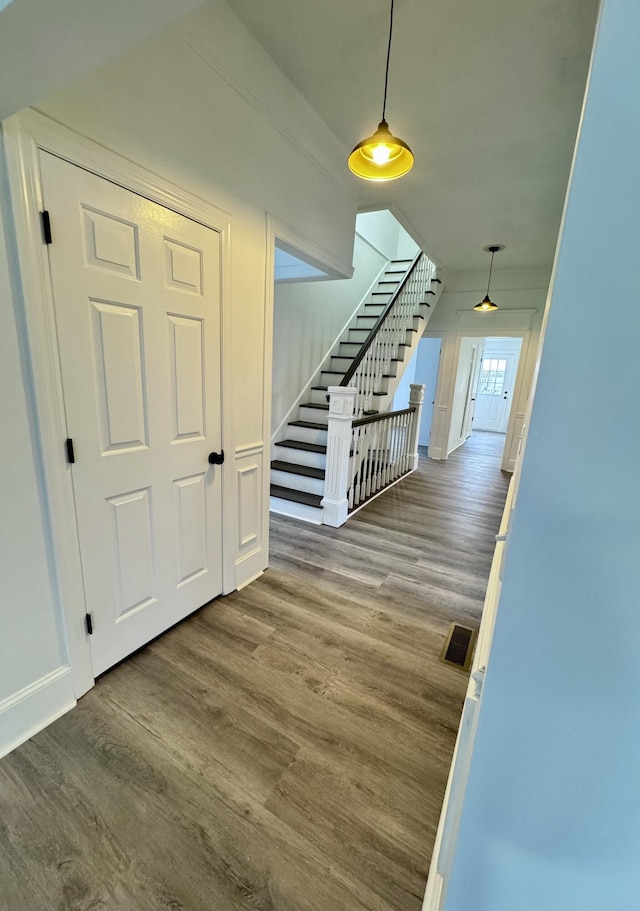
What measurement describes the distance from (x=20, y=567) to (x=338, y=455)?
7.88ft

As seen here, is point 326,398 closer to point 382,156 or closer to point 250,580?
point 250,580

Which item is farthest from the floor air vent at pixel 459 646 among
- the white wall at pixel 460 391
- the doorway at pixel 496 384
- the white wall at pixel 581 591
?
the doorway at pixel 496 384

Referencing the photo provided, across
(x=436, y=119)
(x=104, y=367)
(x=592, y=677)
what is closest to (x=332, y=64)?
(x=436, y=119)

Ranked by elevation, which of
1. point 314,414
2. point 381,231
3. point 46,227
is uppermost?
point 381,231

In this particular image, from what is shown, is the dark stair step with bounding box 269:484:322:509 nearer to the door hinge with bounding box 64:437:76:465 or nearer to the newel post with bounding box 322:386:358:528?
the newel post with bounding box 322:386:358:528

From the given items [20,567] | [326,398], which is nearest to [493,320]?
[326,398]

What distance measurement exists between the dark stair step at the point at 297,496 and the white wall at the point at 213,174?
0.98m

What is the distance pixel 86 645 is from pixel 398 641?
152 cm

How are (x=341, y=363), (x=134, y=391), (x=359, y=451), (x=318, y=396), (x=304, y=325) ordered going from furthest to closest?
(x=341, y=363) → (x=318, y=396) → (x=304, y=325) → (x=359, y=451) → (x=134, y=391)

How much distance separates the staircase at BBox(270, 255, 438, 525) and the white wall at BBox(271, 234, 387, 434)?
0.62 ft

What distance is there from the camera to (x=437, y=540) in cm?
328

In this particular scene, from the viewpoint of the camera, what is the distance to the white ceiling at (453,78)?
1639mm

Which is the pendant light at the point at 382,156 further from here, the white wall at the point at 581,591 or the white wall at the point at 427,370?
the white wall at the point at 427,370

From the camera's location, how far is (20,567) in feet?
4.40
